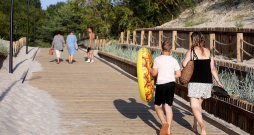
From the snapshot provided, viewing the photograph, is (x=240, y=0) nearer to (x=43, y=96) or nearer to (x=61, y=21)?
(x=43, y=96)

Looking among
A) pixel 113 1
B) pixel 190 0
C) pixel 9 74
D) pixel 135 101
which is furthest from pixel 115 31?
pixel 135 101

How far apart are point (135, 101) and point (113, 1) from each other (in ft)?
91.1

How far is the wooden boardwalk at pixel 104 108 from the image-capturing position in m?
7.38

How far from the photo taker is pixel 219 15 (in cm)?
2584

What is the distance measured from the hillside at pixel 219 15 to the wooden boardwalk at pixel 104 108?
31.1 feet

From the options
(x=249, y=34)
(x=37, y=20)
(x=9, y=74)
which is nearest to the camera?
(x=249, y=34)

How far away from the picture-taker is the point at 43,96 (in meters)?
10.8

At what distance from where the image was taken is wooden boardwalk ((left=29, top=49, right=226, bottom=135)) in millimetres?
7375

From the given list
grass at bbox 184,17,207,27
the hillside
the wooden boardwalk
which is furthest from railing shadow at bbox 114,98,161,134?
grass at bbox 184,17,207,27

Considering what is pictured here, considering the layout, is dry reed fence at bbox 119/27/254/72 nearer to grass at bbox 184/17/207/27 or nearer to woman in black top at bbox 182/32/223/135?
woman in black top at bbox 182/32/223/135

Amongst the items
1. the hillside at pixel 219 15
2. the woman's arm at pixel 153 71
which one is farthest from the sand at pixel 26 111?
the hillside at pixel 219 15

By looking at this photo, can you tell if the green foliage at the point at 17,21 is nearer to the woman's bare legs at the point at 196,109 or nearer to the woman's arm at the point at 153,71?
the woman's arm at the point at 153,71

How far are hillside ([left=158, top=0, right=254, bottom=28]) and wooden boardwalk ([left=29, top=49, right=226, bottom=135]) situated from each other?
947 centimetres

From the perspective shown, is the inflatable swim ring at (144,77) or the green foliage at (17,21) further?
the green foliage at (17,21)
